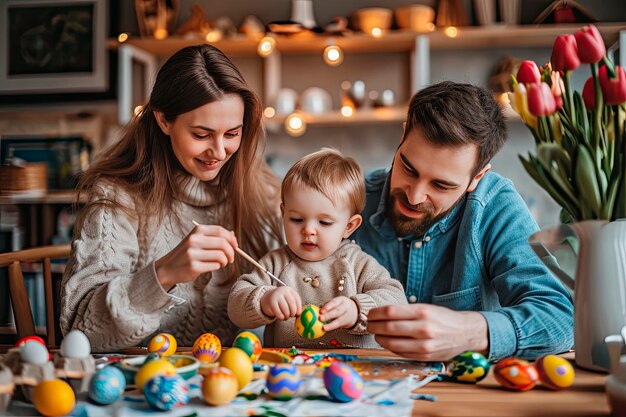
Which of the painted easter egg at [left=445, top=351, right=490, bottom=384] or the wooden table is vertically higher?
the painted easter egg at [left=445, top=351, right=490, bottom=384]

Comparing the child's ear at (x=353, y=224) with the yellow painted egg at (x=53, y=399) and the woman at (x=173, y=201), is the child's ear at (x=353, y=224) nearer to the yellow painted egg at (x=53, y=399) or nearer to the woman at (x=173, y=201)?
the woman at (x=173, y=201)


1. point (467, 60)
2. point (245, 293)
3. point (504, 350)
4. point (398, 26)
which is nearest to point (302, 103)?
point (398, 26)

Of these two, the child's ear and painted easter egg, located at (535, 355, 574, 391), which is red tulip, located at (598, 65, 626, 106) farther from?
the child's ear

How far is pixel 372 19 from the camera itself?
367cm

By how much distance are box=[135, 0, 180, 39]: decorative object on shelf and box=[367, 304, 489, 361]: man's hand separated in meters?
3.13

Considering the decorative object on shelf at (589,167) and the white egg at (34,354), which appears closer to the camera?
the white egg at (34,354)

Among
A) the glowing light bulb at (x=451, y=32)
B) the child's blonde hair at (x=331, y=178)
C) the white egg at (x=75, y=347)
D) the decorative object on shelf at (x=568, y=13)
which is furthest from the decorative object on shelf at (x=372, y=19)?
the white egg at (x=75, y=347)

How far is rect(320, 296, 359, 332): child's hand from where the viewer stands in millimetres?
1311

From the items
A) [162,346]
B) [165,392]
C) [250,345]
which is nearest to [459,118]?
[250,345]

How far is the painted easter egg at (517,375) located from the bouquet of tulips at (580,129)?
0.96ft

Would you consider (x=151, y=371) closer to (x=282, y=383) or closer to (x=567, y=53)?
(x=282, y=383)

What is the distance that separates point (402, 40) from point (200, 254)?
2647mm

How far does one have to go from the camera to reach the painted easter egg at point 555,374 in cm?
107

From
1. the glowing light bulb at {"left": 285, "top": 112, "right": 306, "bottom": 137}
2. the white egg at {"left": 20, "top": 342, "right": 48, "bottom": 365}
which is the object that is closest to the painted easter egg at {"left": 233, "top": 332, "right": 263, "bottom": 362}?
the white egg at {"left": 20, "top": 342, "right": 48, "bottom": 365}
